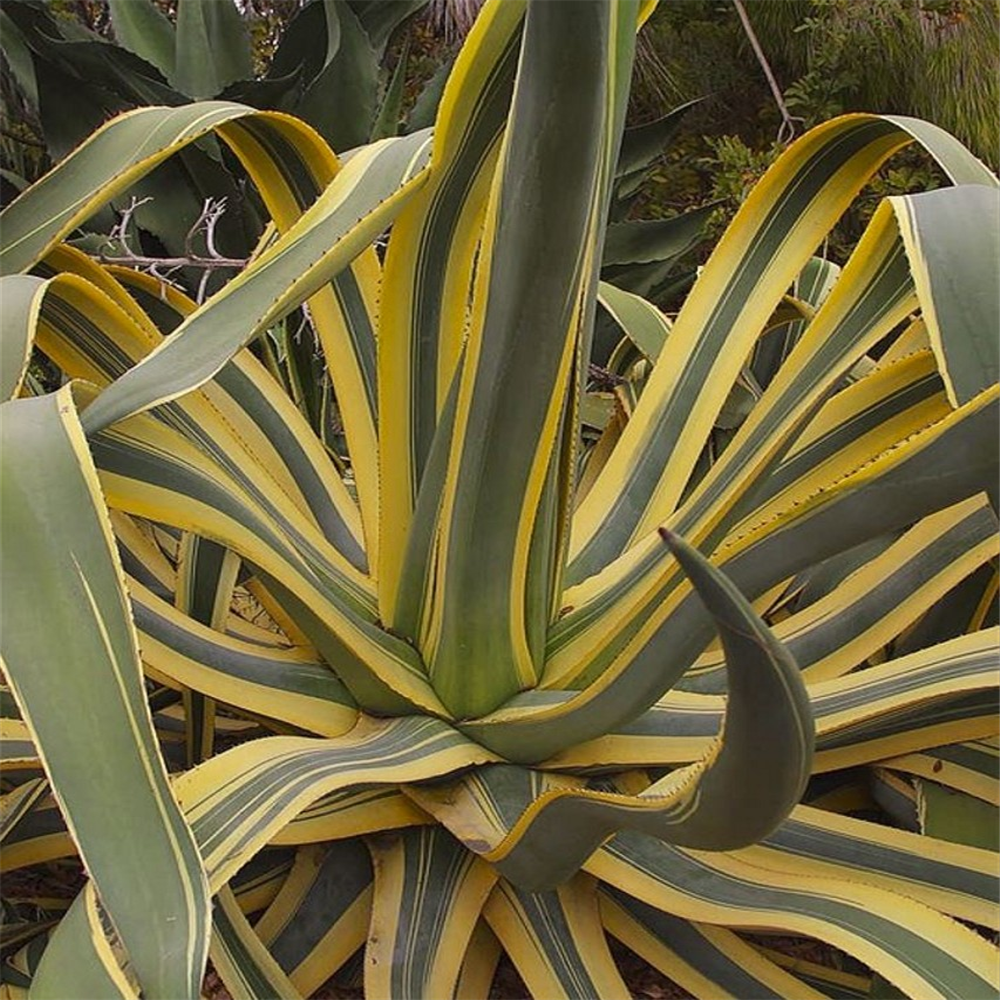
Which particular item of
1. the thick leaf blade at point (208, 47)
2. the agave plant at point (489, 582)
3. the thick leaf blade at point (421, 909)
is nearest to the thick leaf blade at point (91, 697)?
the agave plant at point (489, 582)

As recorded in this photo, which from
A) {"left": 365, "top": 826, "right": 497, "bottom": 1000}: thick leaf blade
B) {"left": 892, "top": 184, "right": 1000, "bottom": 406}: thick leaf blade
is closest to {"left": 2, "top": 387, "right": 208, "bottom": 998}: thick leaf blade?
{"left": 365, "top": 826, "right": 497, "bottom": 1000}: thick leaf blade

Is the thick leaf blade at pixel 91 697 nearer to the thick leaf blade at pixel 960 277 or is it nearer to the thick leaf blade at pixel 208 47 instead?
the thick leaf blade at pixel 960 277

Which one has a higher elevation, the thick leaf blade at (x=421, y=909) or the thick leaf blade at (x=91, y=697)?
the thick leaf blade at (x=91, y=697)

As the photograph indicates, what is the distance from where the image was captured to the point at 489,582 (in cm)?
78

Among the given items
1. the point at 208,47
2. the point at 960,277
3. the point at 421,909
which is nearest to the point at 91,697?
the point at 421,909

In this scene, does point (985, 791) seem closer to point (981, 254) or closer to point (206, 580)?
point (981, 254)

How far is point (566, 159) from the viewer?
65 centimetres

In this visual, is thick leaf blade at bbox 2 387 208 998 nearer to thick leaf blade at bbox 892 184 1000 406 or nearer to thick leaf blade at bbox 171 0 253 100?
thick leaf blade at bbox 892 184 1000 406

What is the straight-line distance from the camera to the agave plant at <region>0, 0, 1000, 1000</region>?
0.54 m

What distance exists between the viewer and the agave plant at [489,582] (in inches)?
21.2

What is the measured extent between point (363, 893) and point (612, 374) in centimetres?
59

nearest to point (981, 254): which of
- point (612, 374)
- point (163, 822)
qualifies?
point (163, 822)

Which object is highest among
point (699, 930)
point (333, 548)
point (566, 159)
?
point (566, 159)

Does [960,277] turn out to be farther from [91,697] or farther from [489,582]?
[91,697]
